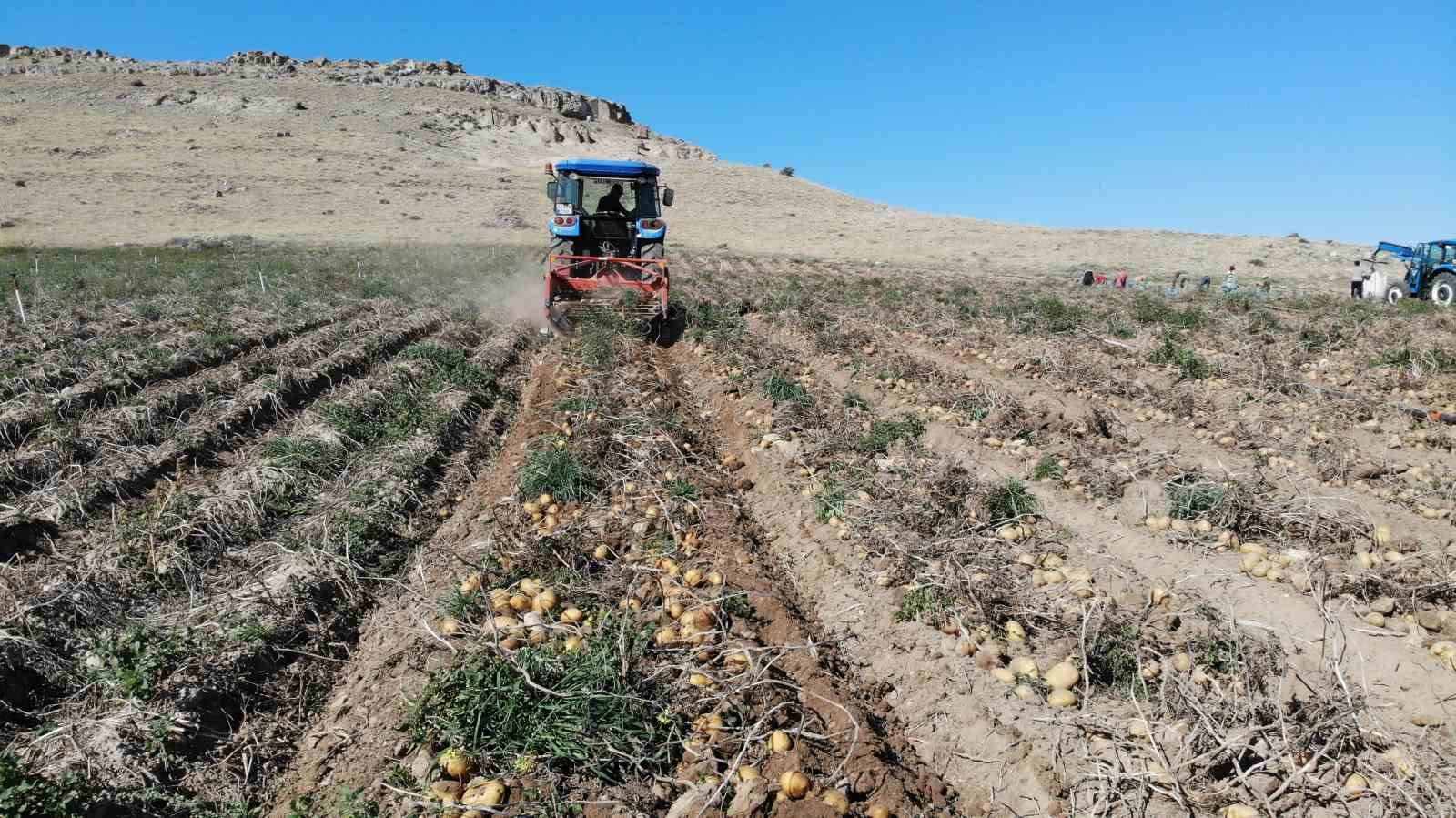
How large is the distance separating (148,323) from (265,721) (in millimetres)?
11134

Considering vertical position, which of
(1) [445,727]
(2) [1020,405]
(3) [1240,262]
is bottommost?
(1) [445,727]

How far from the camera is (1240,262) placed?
3816 cm

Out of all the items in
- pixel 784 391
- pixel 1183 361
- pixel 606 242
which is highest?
pixel 606 242

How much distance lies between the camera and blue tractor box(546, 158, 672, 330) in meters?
12.5

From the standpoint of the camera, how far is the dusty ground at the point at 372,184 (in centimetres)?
3806

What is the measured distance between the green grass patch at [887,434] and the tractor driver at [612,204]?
847cm

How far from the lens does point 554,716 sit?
10.3 ft

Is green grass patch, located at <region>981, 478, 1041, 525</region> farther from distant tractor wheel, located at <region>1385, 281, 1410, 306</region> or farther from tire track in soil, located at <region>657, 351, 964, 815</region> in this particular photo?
distant tractor wheel, located at <region>1385, 281, 1410, 306</region>

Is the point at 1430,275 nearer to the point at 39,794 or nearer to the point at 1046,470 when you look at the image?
the point at 1046,470

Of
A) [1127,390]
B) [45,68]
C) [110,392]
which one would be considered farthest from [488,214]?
[45,68]

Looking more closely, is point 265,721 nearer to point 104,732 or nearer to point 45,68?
point 104,732

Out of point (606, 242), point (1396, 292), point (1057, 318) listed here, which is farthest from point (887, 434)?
point (1396, 292)

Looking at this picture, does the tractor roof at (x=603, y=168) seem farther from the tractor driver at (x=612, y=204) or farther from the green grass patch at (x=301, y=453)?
the green grass patch at (x=301, y=453)

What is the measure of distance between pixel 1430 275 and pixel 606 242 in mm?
24517
